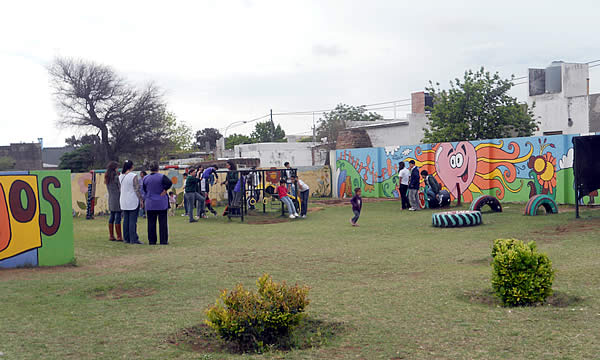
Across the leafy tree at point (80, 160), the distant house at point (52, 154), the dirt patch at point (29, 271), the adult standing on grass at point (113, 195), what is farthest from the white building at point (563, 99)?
the distant house at point (52, 154)

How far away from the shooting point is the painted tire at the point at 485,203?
1752 cm

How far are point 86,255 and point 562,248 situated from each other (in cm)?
898

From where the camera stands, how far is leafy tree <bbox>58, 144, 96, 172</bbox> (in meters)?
45.8

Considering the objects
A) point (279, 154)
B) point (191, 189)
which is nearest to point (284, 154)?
point (279, 154)

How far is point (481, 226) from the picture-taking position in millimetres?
15039

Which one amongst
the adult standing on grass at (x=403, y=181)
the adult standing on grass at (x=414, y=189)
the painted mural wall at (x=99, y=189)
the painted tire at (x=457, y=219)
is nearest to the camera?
the painted tire at (x=457, y=219)

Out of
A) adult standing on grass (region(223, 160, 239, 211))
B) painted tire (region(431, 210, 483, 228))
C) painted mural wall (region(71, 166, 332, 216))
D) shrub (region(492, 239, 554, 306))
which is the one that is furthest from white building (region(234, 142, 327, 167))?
shrub (region(492, 239, 554, 306))

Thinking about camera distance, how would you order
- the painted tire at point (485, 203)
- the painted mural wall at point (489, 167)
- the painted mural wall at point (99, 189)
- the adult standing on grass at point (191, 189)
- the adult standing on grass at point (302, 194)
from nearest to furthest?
the painted tire at point (485, 203), the adult standing on grass at point (191, 189), the adult standing on grass at point (302, 194), the painted mural wall at point (489, 167), the painted mural wall at point (99, 189)

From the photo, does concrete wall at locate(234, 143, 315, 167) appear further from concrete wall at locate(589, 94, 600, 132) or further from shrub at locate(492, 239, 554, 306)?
shrub at locate(492, 239, 554, 306)

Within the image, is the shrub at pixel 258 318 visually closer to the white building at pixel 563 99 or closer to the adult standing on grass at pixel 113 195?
the adult standing on grass at pixel 113 195

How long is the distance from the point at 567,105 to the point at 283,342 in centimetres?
3317

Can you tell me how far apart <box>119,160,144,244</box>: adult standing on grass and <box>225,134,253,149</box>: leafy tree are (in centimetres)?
6992

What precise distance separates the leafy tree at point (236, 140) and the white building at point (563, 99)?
52621mm

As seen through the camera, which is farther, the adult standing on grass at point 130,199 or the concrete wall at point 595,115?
the concrete wall at point 595,115
